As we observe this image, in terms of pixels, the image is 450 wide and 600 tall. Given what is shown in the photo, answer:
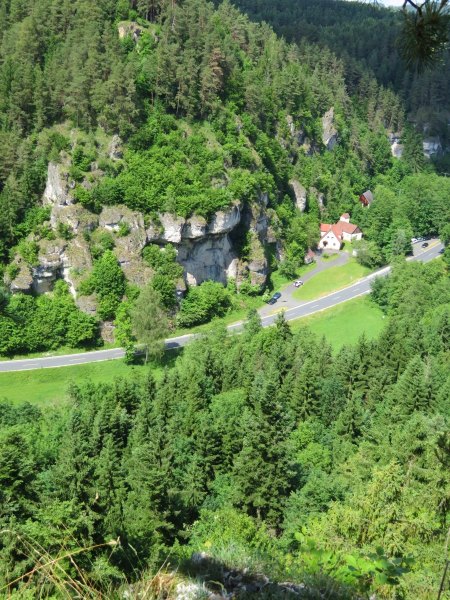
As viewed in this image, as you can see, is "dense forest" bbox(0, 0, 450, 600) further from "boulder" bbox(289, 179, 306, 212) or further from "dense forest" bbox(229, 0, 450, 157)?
"dense forest" bbox(229, 0, 450, 157)

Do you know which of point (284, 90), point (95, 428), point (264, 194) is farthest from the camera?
point (284, 90)

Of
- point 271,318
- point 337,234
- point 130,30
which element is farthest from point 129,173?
point 337,234

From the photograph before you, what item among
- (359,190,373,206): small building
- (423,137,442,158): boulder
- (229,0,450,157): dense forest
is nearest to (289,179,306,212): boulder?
(359,190,373,206): small building

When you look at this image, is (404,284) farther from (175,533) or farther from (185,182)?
(175,533)

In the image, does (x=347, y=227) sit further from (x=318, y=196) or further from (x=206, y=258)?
(x=206, y=258)

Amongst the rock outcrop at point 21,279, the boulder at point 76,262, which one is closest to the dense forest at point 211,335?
the rock outcrop at point 21,279

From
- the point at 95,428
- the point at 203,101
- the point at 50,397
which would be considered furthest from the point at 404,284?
the point at 95,428
